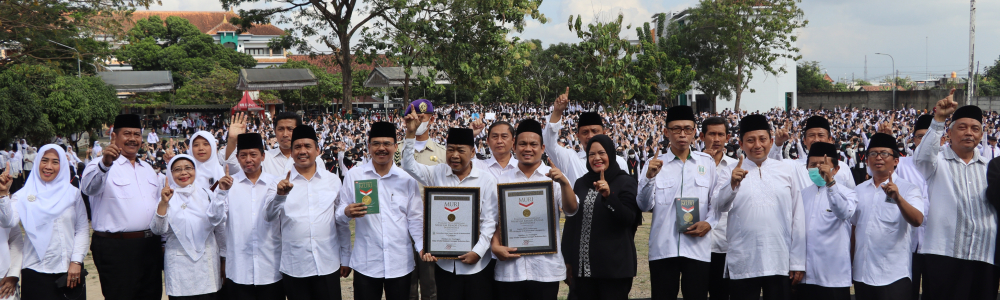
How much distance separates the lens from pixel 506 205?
3.98 m

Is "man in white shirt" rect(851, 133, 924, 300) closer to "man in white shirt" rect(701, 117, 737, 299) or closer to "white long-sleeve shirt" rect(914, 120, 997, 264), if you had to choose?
"white long-sleeve shirt" rect(914, 120, 997, 264)

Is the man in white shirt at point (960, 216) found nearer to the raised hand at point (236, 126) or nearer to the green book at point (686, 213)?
the green book at point (686, 213)

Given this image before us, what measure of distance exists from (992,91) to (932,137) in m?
61.5

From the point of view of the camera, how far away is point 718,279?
4.71 meters

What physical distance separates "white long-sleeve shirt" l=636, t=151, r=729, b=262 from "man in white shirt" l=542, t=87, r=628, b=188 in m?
0.45

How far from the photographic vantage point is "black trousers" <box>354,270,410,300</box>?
429cm

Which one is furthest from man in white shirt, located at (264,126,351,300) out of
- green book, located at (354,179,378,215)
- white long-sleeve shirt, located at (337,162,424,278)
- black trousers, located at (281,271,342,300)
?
green book, located at (354,179,378,215)

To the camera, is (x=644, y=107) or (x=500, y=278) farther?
(x=644, y=107)

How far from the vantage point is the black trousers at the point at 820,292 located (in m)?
4.42

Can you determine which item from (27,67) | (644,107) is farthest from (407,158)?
(644,107)

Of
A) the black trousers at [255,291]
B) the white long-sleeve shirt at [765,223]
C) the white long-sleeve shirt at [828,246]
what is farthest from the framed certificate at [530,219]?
the white long-sleeve shirt at [828,246]

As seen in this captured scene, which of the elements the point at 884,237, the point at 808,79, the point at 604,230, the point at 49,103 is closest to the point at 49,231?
the point at 604,230

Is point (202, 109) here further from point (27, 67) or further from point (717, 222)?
point (717, 222)

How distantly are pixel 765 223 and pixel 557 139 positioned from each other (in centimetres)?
164
